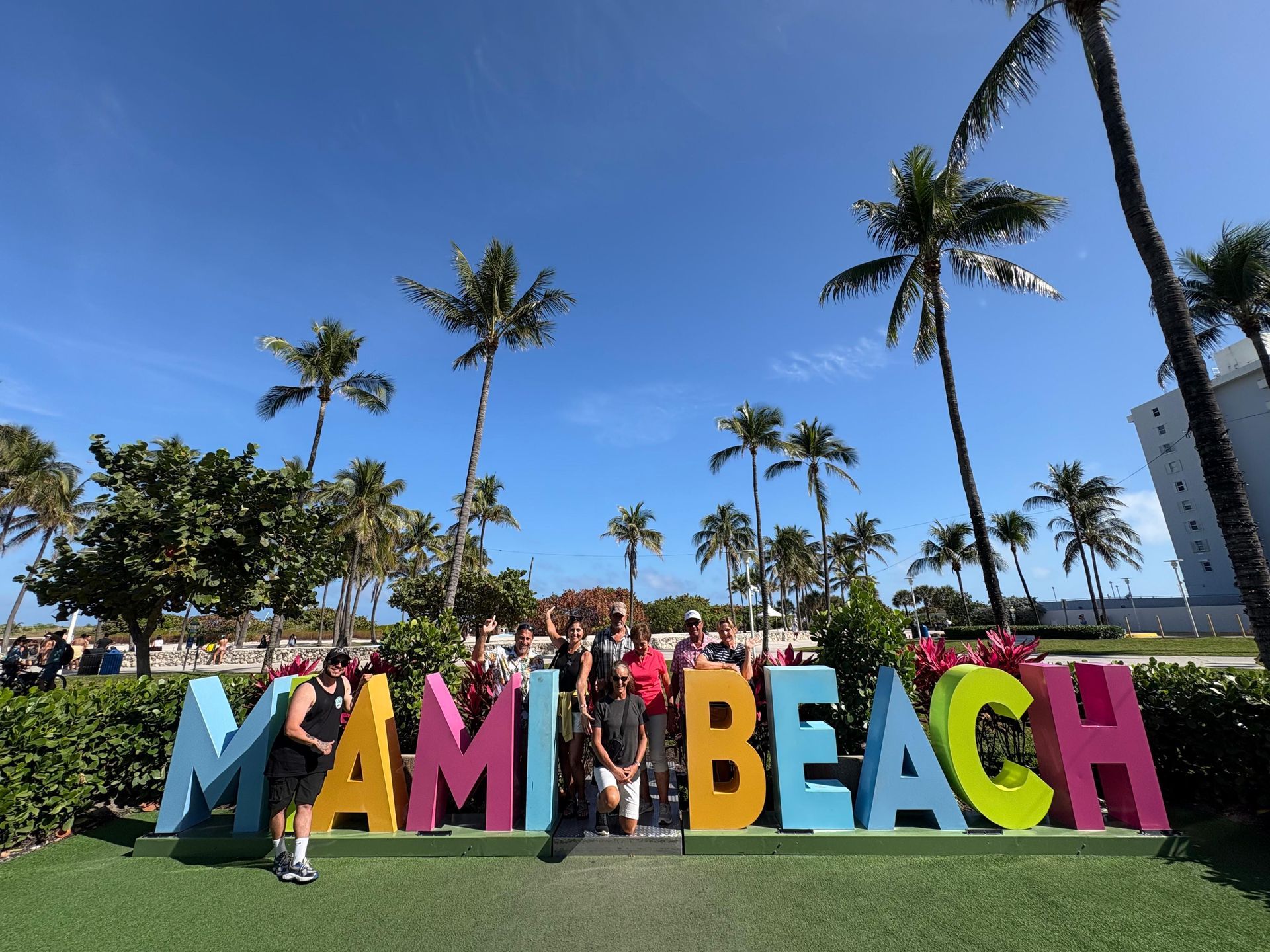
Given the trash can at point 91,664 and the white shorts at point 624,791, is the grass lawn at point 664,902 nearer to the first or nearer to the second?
the white shorts at point 624,791

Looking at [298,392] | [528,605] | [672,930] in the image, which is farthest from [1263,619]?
[298,392]

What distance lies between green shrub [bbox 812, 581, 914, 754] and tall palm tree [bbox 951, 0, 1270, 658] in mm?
3182

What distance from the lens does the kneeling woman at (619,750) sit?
187 inches

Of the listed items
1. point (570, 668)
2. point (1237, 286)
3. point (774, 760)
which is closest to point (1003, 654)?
point (774, 760)

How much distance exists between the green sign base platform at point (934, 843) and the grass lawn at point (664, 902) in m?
0.08

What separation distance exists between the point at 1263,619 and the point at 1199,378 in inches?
108

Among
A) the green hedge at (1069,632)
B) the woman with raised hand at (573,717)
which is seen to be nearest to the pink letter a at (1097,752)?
the woman with raised hand at (573,717)

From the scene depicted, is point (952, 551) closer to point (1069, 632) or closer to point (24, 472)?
point (1069, 632)

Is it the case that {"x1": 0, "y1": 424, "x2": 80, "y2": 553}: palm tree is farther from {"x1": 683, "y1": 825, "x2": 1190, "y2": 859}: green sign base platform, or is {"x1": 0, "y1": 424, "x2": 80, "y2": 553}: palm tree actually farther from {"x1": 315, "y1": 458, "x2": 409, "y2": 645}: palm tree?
{"x1": 683, "y1": 825, "x2": 1190, "y2": 859}: green sign base platform

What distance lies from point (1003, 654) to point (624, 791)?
16.1 feet

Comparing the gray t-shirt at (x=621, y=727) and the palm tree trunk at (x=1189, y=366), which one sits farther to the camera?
the palm tree trunk at (x=1189, y=366)

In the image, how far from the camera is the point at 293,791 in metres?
4.44

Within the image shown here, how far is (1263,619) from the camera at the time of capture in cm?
572

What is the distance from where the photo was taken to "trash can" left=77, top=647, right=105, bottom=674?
22.9 meters
